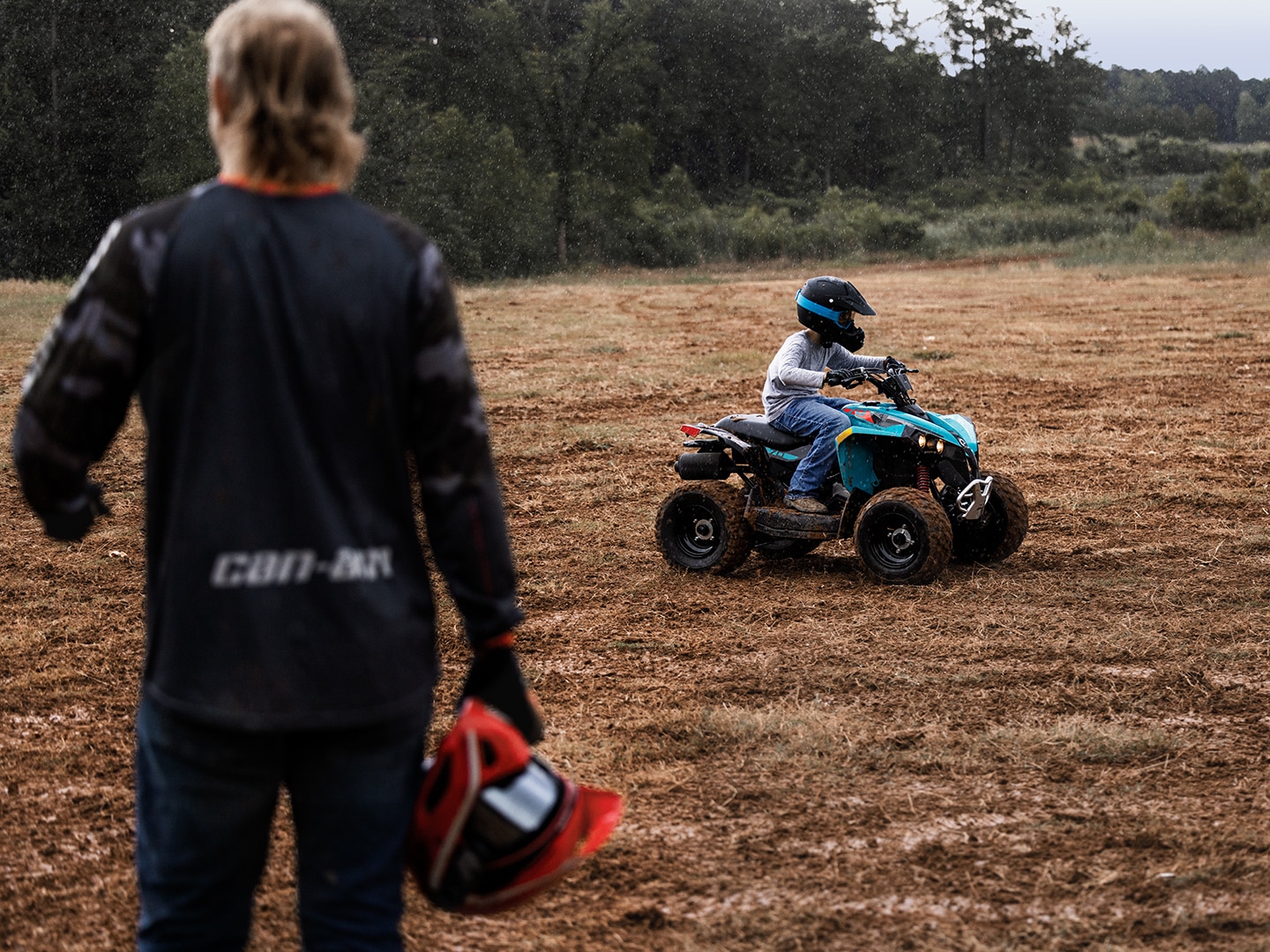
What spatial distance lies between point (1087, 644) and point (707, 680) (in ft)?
5.62

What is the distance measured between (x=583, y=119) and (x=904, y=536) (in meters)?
51.2

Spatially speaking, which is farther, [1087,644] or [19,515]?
[19,515]

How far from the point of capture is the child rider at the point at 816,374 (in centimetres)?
711

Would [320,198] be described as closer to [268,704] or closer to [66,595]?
[268,704]

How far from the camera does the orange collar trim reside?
78.3 inches

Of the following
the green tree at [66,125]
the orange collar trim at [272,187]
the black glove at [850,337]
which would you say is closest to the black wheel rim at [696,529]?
the black glove at [850,337]

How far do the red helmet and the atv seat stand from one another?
523cm

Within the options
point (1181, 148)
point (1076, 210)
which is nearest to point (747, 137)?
point (1181, 148)

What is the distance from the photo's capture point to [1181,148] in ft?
270

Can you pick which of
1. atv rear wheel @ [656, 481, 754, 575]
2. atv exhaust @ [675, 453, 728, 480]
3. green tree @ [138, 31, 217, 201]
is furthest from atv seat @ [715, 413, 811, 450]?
green tree @ [138, 31, 217, 201]

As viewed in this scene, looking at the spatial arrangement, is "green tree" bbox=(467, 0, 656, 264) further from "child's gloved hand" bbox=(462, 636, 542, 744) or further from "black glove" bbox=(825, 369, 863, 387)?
"child's gloved hand" bbox=(462, 636, 542, 744)

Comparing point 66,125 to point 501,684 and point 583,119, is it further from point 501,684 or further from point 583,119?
point 501,684

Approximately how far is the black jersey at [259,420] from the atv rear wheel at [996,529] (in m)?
5.58

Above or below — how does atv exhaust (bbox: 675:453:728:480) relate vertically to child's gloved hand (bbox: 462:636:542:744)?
below
